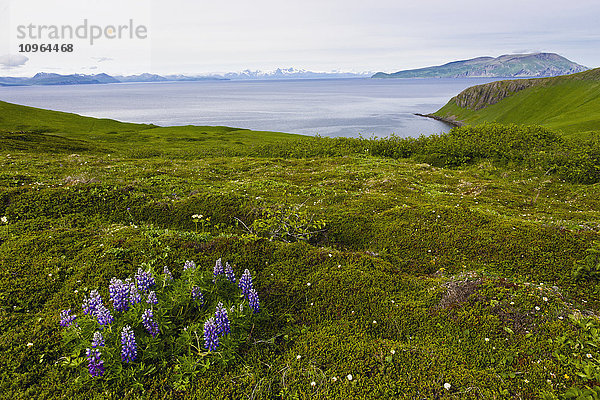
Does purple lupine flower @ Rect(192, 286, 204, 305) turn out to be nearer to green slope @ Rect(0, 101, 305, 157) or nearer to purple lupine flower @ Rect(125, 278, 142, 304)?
purple lupine flower @ Rect(125, 278, 142, 304)

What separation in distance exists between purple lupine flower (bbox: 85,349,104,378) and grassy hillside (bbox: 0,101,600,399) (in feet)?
0.50

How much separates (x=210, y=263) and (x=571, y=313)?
330 inches

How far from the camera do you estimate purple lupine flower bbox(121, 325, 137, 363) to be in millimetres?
4779

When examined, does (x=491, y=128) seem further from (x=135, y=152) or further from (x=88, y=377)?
(x=135, y=152)

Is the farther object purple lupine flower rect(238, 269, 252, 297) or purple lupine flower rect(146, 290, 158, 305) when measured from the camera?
purple lupine flower rect(238, 269, 252, 297)

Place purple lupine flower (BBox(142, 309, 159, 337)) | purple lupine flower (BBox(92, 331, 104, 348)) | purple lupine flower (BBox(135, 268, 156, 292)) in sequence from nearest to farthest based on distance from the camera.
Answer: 1. purple lupine flower (BBox(92, 331, 104, 348))
2. purple lupine flower (BBox(142, 309, 159, 337))
3. purple lupine flower (BBox(135, 268, 156, 292))

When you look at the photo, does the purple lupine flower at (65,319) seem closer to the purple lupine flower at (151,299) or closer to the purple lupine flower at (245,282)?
the purple lupine flower at (151,299)

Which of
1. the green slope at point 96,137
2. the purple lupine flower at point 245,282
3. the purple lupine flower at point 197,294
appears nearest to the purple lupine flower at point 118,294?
the purple lupine flower at point 197,294

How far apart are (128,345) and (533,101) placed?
173 metres

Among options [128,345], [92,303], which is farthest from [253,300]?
[92,303]

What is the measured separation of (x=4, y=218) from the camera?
37.1ft

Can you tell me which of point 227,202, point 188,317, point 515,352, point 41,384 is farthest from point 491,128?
point 41,384

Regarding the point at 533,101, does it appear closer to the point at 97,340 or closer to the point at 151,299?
the point at 151,299

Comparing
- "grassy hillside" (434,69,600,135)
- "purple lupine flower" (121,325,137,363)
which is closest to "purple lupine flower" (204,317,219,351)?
"purple lupine flower" (121,325,137,363)
